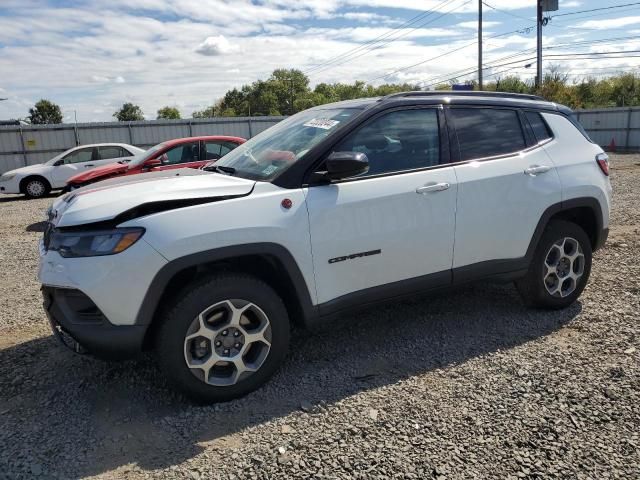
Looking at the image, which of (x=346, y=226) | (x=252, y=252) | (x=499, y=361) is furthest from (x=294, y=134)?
(x=499, y=361)

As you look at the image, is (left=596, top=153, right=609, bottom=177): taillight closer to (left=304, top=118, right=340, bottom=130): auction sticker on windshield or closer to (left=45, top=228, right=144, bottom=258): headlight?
(left=304, top=118, right=340, bottom=130): auction sticker on windshield

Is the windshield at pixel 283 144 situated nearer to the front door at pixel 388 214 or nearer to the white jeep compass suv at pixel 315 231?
the white jeep compass suv at pixel 315 231

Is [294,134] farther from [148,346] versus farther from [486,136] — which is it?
[148,346]

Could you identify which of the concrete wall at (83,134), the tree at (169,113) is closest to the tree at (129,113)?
the tree at (169,113)

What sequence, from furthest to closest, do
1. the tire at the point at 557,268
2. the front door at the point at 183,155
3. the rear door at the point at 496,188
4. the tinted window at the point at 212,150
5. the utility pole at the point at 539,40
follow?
the utility pole at the point at 539,40 → the tinted window at the point at 212,150 → the front door at the point at 183,155 → the tire at the point at 557,268 → the rear door at the point at 496,188

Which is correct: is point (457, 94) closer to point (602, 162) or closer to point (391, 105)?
point (391, 105)

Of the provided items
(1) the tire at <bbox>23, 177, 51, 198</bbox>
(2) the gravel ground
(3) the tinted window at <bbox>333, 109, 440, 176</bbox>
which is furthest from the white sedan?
(3) the tinted window at <bbox>333, 109, 440, 176</bbox>

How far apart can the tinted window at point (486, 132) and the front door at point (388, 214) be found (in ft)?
0.71

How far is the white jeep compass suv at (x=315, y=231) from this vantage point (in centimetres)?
278

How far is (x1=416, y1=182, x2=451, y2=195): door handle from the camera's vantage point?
3.46 metres

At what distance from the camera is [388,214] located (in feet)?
10.9

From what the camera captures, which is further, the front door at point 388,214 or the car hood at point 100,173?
the car hood at point 100,173

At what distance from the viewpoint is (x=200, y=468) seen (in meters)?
2.53

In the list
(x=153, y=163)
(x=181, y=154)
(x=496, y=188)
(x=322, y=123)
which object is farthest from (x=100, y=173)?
(x=496, y=188)
